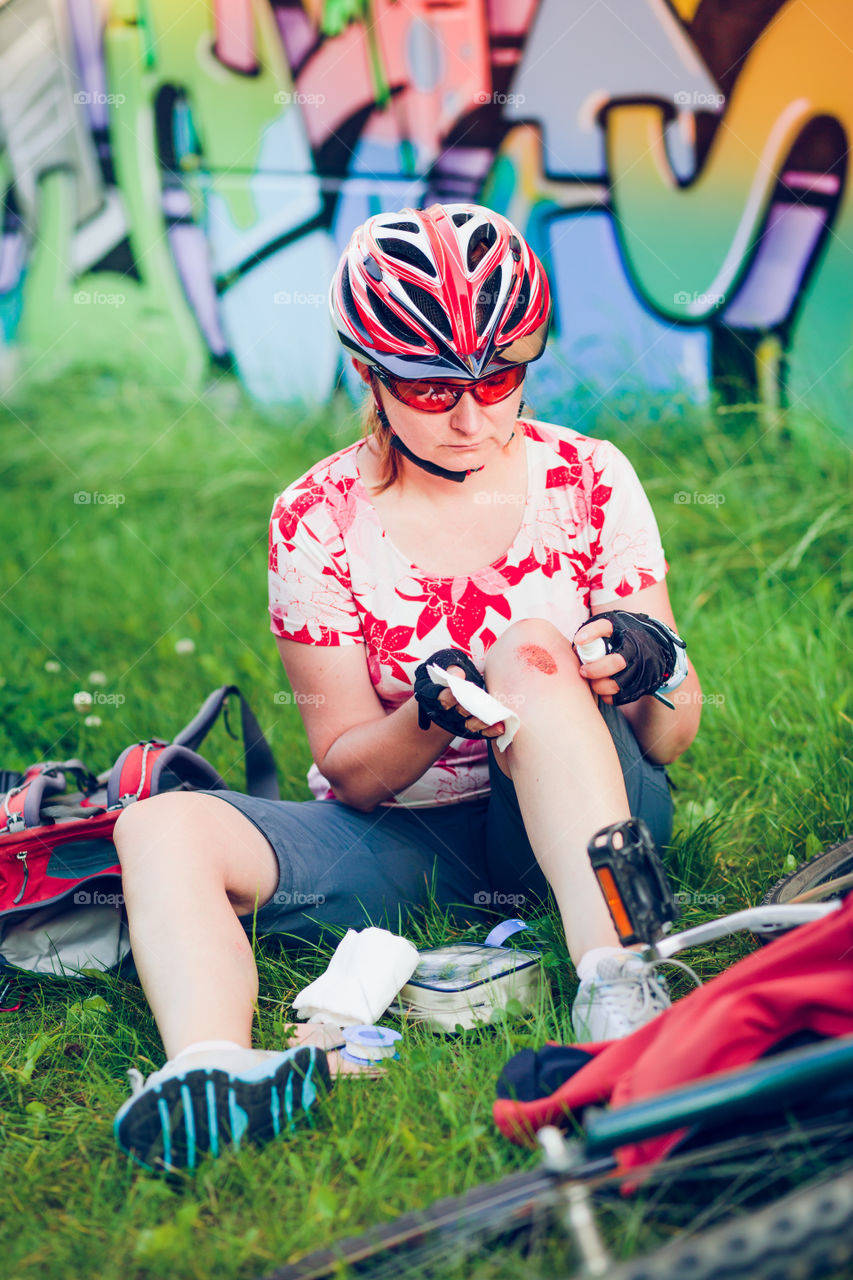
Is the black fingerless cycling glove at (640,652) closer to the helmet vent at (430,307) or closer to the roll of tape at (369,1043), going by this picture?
the helmet vent at (430,307)

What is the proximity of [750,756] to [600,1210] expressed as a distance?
1.77 m

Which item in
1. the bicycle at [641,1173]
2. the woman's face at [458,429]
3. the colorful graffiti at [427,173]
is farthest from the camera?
the colorful graffiti at [427,173]

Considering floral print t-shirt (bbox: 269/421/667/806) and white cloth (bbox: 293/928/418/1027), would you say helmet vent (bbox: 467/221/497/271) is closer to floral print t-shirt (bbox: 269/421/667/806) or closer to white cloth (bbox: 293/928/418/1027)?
floral print t-shirt (bbox: 269/421/667/806)

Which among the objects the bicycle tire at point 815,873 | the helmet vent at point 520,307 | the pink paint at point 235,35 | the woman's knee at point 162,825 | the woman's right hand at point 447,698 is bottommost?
the bicycle tire at point 815,873

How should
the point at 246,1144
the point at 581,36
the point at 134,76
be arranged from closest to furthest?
the point at 246,1144
the point at 581,36
the point at 134,76

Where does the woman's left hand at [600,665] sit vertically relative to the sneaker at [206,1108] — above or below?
above

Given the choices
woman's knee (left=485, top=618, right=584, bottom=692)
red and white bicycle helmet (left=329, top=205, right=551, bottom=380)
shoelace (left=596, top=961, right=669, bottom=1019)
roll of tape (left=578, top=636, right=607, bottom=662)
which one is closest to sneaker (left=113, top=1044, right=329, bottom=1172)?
shoelace (left=596, top=961, right=669, bottom=1019)

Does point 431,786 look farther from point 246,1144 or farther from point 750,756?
point 750,756

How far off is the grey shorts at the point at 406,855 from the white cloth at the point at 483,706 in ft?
0.68

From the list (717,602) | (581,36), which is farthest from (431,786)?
(581,36)

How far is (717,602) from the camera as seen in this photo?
4.05m

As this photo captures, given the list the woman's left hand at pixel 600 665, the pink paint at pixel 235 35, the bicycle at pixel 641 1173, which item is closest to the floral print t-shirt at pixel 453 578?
the woman's left hand at pixel 600 665

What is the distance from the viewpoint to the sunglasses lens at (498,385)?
2.22 meters

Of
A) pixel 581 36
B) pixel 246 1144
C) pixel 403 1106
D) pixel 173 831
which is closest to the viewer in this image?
pixel 246 1144
